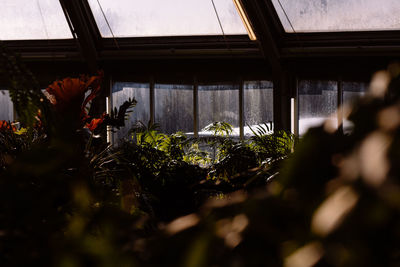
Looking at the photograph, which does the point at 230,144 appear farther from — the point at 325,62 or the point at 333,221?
the point at 333,221

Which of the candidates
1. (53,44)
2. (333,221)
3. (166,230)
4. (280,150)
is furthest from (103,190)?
(53,44)

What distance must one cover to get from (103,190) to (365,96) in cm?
36

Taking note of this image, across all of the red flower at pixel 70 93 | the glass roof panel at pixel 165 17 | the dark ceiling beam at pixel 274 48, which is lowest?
the red flower at pixel 70 93

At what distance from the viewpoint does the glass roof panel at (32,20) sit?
7.25 meters

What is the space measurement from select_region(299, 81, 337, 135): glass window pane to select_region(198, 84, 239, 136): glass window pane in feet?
3.93

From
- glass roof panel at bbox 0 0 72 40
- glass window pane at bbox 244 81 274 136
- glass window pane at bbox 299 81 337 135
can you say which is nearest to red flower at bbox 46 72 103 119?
glass roof panel at bbox 0 0 72 40

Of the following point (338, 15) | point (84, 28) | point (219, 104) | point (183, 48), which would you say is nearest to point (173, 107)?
point (219, 104)

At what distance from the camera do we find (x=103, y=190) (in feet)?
1.85

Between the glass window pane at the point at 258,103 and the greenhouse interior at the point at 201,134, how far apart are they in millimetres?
26

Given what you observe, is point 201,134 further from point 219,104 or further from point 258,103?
point 258,103

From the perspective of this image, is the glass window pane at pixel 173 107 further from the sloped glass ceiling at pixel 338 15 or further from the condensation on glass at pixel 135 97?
the sloped glass ceiling at pixel 338 15

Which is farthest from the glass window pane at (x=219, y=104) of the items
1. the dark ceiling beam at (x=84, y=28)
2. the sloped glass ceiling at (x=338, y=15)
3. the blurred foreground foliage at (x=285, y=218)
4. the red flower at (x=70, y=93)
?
the blurred foreground foliage at (x=285, y=218)

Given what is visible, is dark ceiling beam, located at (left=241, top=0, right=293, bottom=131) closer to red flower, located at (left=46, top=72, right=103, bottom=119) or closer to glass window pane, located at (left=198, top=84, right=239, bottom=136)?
glass window pane, located at (left=198, top=84, right=239, bottom=136)

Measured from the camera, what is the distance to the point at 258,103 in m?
8.10
